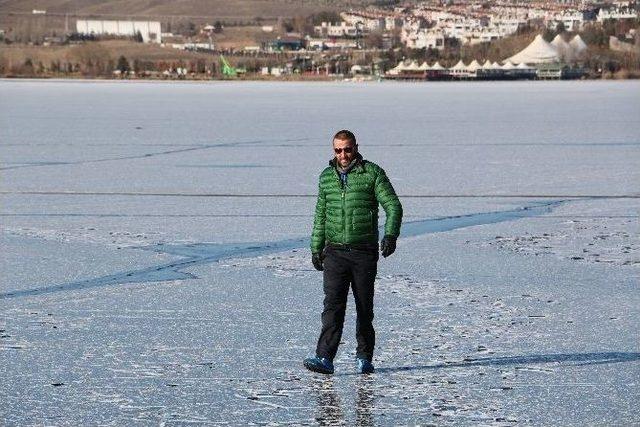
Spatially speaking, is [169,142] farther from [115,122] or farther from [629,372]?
[629,372]

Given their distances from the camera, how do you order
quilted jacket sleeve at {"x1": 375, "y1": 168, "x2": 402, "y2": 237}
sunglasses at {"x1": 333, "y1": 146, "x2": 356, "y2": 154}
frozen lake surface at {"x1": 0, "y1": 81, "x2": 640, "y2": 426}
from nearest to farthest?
frozen lake surface at {"x1": 0, "y1": 81, "x2": 640, "y2": 426} < sunglasses at {"x1": 333, "y1": 146, "x2": 356, "y2": 154} < quilted jacket sleeve at {"x1": 375, "y1": 168, "x2": 402, "y2": 237}

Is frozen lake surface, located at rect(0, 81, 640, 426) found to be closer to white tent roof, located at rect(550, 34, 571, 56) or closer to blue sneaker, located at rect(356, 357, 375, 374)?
blue sneaker, located at rect(356, 357, 375, 374)

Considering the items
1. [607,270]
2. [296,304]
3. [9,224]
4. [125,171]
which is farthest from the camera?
[125,171]

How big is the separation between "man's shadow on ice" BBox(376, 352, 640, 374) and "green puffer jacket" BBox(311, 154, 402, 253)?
2.48ft

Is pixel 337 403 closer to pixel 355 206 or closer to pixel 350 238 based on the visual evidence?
pixel 350 238

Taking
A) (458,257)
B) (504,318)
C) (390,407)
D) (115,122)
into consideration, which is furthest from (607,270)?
(115,122)

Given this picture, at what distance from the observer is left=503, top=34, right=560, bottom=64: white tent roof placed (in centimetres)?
17850

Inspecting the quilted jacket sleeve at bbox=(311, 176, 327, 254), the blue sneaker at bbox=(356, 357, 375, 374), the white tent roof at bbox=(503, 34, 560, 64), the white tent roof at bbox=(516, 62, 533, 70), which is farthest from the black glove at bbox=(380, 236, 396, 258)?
the white tent roof at bbox=(503, 34, 560, 64)

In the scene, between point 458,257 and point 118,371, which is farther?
point 458,257

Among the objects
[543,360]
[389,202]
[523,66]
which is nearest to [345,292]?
[389,202]

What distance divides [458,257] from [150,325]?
11.5ft

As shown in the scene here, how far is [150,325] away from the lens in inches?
366

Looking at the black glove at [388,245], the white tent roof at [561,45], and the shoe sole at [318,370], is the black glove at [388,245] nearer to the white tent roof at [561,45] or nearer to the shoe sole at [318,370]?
the shoe sole at [318,370]

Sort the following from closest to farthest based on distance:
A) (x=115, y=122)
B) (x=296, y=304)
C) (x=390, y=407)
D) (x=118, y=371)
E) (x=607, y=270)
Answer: (x=390, y=407)
(x=118, y=371)
(x=296, y=304)
(x=607, y=270)
(x=115, y=122)
